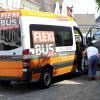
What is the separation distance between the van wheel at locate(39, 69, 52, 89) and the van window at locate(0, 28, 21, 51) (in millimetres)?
1498

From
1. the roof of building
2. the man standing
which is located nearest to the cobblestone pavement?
the man standing

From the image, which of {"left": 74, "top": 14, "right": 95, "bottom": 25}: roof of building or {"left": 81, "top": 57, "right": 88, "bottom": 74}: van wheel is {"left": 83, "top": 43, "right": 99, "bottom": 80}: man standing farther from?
{"left": 74, "top": 14, "right": 95, "bottom": 25}: roof of building

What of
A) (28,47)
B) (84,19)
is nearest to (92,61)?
(28,47)

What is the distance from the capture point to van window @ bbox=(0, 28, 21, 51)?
1338cm

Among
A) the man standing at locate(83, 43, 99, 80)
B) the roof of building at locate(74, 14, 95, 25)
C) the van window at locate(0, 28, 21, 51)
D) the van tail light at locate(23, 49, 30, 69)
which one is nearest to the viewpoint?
the van tail light at locate(23, 49, 30, 69)

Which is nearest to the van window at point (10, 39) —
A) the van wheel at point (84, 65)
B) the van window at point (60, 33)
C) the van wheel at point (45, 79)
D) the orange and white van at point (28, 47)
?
the orange and white van at point (28, 47)

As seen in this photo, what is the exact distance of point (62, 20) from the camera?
16062 mm

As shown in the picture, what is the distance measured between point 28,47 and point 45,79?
156cm

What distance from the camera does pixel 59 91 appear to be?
13.7m

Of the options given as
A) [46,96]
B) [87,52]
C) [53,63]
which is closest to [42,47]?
[53,63]

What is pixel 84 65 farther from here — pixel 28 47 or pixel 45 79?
pixel 28 47

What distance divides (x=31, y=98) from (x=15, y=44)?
193cm

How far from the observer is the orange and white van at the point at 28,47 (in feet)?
43.6

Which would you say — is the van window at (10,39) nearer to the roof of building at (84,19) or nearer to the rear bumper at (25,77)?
the rear bumper at (25,77)
